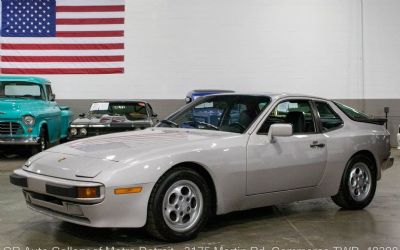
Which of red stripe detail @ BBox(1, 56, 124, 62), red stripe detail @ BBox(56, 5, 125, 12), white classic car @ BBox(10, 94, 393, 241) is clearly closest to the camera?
white classic car @ BBox(10, 94, 393, 241)

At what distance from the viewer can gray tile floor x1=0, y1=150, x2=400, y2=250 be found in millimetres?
4285

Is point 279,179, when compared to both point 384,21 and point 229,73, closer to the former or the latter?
point 229,73

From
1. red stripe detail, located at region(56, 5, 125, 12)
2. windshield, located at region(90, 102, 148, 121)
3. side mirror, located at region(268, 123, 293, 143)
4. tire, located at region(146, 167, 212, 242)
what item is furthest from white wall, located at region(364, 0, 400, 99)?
tire, located at region(146, 167, 212, 242)

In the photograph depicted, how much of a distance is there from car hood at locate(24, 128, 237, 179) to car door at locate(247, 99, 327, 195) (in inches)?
15.0

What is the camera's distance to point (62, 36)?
50.2ft

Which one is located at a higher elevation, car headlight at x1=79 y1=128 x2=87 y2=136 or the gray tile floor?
car headlight at x1=79 y1=128 x2=87 y2=136

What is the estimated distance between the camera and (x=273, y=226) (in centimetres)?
500

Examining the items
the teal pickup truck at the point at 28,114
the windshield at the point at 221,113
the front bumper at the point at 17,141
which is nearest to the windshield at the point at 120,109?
the teal pickup truck at the point at 28,114

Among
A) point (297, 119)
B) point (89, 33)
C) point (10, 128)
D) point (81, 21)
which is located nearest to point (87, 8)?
point (81, 21)

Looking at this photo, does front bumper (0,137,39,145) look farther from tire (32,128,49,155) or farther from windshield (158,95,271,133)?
windshield (158,95,271,133)

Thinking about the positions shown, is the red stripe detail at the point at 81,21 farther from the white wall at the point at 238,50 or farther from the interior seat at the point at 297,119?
the interior seat at the point at 297,119

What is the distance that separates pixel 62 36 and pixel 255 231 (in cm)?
1208

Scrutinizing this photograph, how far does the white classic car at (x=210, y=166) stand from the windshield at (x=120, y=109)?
5.93 metres

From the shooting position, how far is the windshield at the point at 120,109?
38.0 feet
